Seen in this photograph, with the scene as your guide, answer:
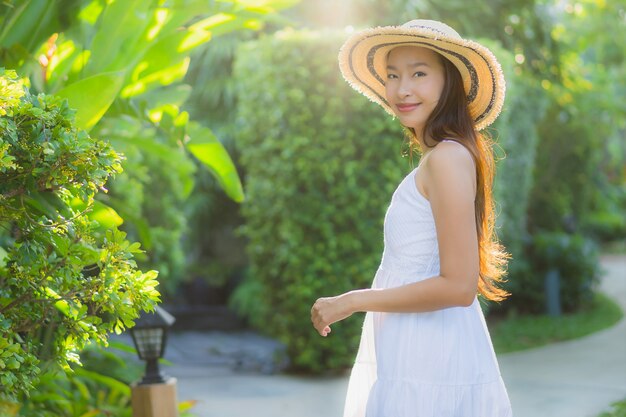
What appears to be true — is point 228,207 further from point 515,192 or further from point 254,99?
point 254,99

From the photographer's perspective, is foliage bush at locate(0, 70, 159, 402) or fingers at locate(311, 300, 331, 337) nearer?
fingers at locate(311, 300, 331, 337)

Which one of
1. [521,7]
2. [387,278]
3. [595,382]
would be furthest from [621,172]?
[387,278]

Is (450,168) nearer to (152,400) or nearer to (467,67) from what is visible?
(467,67)

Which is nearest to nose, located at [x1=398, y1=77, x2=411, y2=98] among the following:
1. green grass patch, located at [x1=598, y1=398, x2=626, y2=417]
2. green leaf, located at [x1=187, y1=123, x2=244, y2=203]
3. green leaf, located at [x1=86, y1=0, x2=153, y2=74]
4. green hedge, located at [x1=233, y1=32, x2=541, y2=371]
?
green leaf, located at [x1=86, y1=0, x2=153, y2=74]

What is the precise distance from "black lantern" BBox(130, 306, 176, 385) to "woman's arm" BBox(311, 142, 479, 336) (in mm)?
2221

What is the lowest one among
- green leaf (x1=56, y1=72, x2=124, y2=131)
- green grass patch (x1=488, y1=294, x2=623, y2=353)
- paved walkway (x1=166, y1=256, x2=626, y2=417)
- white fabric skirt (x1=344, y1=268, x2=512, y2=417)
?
paved walkway (x1=166, y1=256, x2=626, y2=417)

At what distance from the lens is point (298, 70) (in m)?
6.71

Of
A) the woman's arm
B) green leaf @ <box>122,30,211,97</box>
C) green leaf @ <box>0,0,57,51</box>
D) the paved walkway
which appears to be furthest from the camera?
the paved walkway

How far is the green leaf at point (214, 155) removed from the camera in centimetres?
414

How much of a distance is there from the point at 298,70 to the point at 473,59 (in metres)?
4.32

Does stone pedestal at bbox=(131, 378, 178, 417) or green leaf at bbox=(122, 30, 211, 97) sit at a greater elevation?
green leaf at bbox=(122, 30, 211, 97)

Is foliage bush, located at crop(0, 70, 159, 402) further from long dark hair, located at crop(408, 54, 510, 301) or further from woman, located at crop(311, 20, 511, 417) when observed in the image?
long dark hair, located at crop(408, 54, 510, 301)

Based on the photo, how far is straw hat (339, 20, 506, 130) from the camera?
2.41 meters

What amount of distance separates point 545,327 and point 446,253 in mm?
7603
